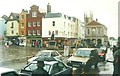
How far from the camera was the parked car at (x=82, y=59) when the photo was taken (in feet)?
31.6

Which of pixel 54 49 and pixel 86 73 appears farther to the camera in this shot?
pixel 54 49

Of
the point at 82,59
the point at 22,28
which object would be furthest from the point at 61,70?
the point at 22,28

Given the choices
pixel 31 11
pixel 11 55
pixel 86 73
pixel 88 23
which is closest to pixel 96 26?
pixel 88 23

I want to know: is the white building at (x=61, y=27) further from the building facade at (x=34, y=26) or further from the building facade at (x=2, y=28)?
the building facade at (x=2, y=28)

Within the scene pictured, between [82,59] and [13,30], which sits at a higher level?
[13,30]

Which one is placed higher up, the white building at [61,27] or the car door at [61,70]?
the white building at [61,27]

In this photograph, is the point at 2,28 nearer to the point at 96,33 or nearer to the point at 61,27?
the point at 61,27

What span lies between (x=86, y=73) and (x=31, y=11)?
5477 millimetres

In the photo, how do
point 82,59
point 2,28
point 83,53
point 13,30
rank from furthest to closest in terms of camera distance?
point 2,28 < point 13,30 < point 83,53 < point 82,59

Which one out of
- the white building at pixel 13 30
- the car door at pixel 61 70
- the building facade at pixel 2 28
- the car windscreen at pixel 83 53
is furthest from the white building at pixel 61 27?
the car door at pixel 61 70

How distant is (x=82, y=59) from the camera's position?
10641mm

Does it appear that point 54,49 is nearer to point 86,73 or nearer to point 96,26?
point 96,26

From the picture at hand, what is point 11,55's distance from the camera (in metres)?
13.9

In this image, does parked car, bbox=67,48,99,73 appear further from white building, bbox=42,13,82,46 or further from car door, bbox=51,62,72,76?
car door, bbox=51,62,72,76
